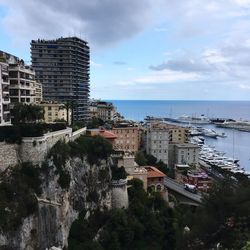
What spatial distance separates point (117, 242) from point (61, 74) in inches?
2591

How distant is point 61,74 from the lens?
346ft

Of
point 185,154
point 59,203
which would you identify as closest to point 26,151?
point 59,203

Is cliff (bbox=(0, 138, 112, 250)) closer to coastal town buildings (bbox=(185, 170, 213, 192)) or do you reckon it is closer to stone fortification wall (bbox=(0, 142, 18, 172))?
stone fortification wall (bbox=(0, 142, 18, 172))

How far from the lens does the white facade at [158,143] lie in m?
94.0

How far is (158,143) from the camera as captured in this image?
94.7 metres

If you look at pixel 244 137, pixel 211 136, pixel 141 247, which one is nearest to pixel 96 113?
pixel 211 136

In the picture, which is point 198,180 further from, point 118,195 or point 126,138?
point 118,195

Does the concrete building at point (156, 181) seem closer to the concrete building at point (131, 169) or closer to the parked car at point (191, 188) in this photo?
the concrete building at point (131, 169)

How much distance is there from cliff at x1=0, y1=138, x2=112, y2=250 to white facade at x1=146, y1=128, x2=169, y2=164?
40.9 metres

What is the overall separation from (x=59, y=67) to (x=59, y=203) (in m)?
66.8

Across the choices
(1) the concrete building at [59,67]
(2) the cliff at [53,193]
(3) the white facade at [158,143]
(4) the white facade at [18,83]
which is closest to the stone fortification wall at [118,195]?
(2) the cliff at [53,193]

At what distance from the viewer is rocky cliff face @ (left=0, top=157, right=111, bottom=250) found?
38.8 m

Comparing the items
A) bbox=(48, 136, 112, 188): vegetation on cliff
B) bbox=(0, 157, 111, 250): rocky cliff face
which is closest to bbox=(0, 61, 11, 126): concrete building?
bbox=(48, 136, 112, 188): vegetation on cliff

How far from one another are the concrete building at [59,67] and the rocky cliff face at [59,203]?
52.6 meters
